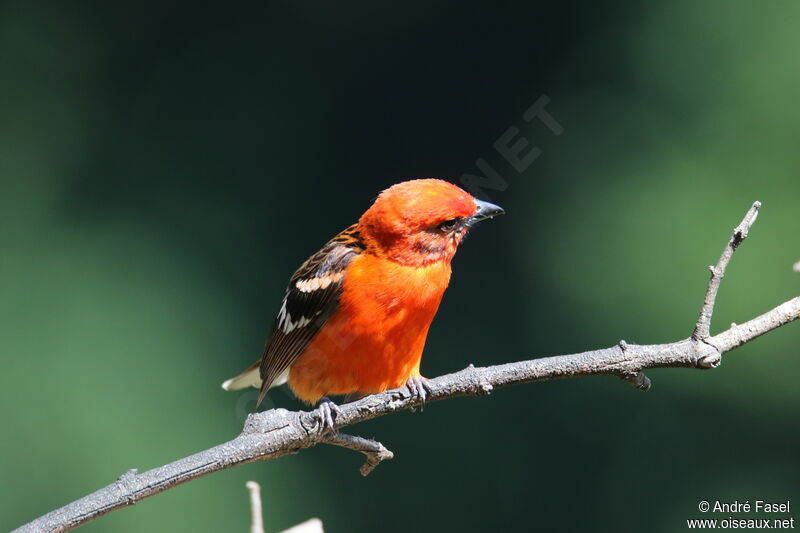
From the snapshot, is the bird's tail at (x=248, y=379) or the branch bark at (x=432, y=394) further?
the bird's tail at (x=248, y=379)

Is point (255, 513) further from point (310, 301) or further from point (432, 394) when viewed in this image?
point (310, 301)

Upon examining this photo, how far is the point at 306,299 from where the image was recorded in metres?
3.46

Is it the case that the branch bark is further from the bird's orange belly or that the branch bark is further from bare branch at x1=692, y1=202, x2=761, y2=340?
the bird's orange belly

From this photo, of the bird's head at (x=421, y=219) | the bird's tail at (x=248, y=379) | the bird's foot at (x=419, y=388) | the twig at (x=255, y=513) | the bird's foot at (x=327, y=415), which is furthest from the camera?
the bird's tail at (x=248, y=379)

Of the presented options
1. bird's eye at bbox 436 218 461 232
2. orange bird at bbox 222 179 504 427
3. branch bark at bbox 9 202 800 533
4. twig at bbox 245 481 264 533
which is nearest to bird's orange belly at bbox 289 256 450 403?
orange bird at bbox 222 179 504 427

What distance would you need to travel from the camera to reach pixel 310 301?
3422mm

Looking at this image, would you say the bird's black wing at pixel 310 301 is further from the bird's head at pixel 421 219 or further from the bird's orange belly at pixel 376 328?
the bird's head at pixel 421 219

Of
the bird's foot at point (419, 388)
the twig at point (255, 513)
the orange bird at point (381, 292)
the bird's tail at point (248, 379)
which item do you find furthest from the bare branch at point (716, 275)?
the bird's tail at point (248, 379)

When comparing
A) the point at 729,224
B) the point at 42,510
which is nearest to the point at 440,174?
the point at 729,224

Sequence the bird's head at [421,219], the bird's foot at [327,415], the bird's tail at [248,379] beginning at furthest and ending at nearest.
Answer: the bird's tail at [248,379] < the bird's head at [421,219] < the bird's foot at [327,415]

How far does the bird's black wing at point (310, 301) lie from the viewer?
3.33m

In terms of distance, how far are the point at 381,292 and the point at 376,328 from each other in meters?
0.12

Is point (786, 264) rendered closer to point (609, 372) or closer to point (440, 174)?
point (440, 174)

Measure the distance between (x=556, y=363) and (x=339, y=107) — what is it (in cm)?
520
